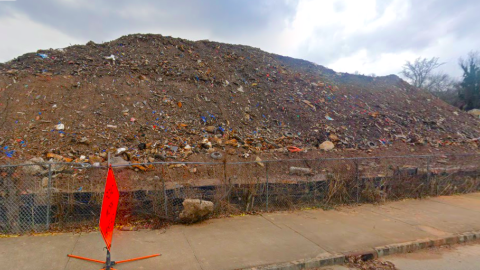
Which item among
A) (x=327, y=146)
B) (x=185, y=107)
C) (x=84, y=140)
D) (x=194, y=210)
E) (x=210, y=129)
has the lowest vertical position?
(x=194, y=210)

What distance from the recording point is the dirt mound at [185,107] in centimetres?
858

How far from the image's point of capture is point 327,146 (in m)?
10.6

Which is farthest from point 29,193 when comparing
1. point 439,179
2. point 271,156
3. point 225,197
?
point 439,179

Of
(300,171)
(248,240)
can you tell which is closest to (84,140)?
(248,240)

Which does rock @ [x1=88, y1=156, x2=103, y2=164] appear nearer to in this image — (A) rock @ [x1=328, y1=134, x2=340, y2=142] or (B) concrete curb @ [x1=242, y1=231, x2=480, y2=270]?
(B) concrete curb @ [x1=242, y1=231, x2=480, y2=270]

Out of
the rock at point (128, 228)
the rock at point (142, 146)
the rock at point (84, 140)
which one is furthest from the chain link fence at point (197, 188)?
the rock at point (84, 140)

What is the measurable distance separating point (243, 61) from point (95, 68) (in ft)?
25.0

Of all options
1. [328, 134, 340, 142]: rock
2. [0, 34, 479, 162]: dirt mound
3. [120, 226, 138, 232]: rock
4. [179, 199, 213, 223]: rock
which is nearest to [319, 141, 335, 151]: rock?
[0, 34, 479, 162]: dirt mound

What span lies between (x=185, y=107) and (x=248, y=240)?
7.24m

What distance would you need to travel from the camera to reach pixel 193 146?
9023 mm

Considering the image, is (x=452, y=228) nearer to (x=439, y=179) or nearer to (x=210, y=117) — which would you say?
(x=439, y=179)

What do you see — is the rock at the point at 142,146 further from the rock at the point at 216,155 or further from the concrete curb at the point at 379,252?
the concrete curb at the point at 379,252

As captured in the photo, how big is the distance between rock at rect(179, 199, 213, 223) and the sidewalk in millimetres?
161

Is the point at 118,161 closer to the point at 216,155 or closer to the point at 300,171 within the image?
the point at 216,155
